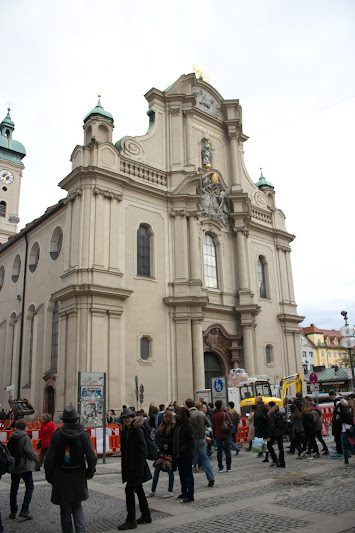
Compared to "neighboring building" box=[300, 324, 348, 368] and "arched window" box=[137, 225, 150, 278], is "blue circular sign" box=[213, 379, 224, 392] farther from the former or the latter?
"neighboring building" box=[300, 324, 348, 368]

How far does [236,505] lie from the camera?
26.9 feet

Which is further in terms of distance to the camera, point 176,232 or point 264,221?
point 264,221

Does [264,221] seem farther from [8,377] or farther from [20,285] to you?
[8,377]

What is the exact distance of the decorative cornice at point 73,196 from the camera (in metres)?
25.2

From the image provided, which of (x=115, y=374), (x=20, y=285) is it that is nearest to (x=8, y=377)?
(x=20, y=285)

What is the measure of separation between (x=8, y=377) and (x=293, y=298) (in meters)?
21.1

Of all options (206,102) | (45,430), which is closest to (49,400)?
(45,430)

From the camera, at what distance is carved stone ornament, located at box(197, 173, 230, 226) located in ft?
102

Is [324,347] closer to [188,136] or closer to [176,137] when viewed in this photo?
[188,136]

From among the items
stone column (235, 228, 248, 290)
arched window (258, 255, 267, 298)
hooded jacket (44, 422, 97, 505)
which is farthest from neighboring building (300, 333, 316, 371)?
hooded jacket (44, 422, 97, 505)

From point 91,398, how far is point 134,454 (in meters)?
8.51

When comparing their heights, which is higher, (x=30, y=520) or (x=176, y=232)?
(x=176, y=232)

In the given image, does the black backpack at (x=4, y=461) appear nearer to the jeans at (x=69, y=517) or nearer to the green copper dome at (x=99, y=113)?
the jeans at (x=69, y=517)

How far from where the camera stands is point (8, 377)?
31.5 metres
